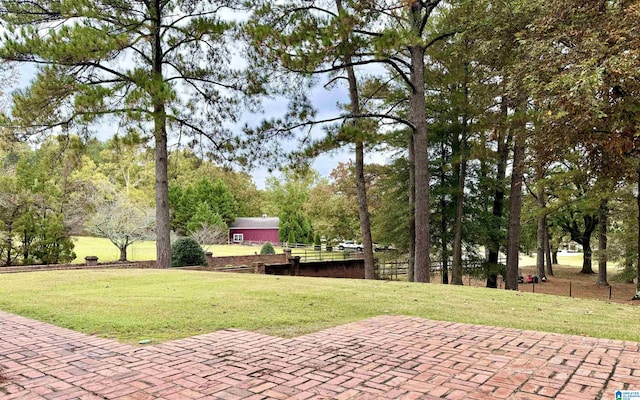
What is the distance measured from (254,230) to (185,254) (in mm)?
34451

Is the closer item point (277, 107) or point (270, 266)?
point (277, 107)

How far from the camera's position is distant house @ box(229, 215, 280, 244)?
172 feet

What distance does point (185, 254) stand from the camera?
727 inches

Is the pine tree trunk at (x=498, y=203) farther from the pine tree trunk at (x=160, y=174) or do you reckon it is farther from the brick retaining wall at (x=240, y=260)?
the pine tree trunk at (x=160, y=174)

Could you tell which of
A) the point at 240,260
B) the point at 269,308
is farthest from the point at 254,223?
the point at 269,308

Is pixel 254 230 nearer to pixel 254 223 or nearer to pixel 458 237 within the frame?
pixel 254 223

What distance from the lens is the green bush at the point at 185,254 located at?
18.3 m

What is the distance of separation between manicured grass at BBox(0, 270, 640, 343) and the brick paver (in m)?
0.50

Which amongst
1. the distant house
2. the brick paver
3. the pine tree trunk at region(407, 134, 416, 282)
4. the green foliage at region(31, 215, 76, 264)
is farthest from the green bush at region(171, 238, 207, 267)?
the distant house

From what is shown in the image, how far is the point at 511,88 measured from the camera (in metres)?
9.77

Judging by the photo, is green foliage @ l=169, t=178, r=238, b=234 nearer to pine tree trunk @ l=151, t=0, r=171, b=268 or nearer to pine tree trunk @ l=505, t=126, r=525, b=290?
pine tree trunk @ l=151, t=0, r=171, b=268

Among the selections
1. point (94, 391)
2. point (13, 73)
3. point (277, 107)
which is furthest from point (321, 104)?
point (94, 391)

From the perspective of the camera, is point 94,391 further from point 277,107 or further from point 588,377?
point 277,107

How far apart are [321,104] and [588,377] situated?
407 inches
